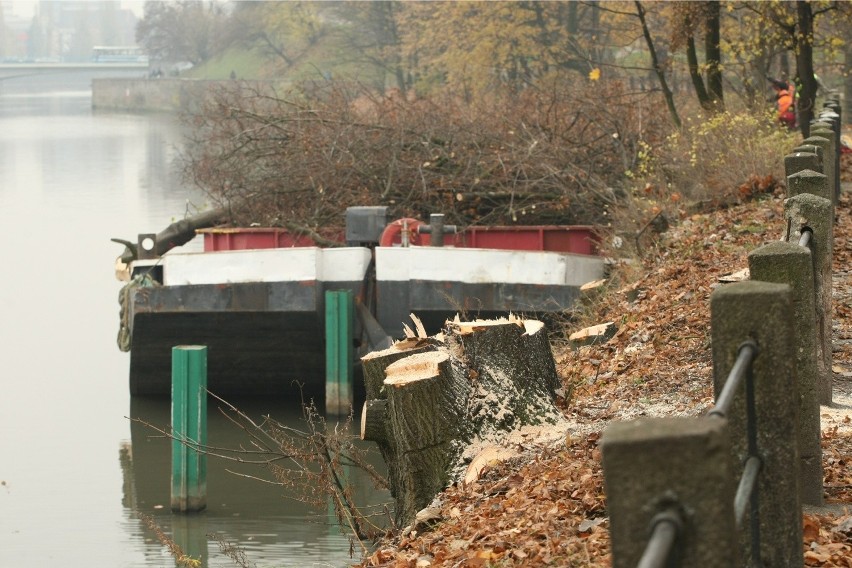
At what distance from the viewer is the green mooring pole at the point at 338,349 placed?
19094mm

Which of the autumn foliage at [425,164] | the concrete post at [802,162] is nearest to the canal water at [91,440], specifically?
the autumn foliage at [425,164]

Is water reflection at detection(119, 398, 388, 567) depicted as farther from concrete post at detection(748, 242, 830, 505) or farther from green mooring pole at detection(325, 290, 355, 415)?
concrete post at detection(748, 242, 830, 505)

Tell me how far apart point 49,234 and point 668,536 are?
36882 millimetres

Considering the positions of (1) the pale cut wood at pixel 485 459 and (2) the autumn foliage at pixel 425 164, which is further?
(2) the autumn foliage at pixel 425 164

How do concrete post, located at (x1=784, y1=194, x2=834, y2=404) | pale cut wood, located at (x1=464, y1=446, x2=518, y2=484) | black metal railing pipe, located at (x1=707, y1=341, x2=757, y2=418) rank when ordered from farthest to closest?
1. pale cut wood, located at (x1=464, y1=446, x2=518, y2=484)
2. concrete post, located at (x1=784, y1=194, x2=834, y2=404)
3. black metal railing pipe, located at (x1=707, y1=341, x2=757, y2=418)

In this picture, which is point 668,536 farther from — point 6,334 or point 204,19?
point 204,19

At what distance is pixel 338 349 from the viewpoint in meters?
19.1

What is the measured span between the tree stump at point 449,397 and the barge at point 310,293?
426 inches

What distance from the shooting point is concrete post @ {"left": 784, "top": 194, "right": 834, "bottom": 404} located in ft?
21.1

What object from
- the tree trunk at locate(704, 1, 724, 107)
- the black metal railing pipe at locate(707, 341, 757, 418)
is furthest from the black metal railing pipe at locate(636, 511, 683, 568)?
the tree trunk at locate(704, 1, 724, 107)

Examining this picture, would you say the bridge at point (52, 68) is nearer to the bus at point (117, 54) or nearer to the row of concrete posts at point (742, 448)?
the bus at point (117, 54)

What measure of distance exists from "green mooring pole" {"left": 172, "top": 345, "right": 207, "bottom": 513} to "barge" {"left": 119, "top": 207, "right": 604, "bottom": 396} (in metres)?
4.76

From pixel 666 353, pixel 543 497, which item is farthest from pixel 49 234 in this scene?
pixel 543 497

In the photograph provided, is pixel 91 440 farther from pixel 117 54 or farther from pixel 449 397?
pixel 117 54
